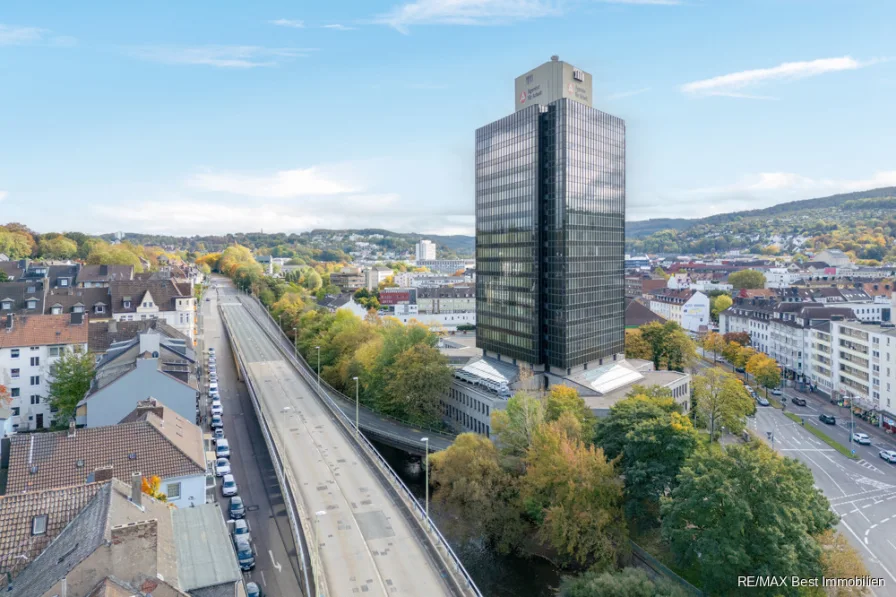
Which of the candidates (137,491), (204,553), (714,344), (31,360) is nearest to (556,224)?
(714,344)

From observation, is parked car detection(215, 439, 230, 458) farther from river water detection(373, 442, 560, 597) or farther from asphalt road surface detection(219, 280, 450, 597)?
river water detection(373, 442, 560, 597)

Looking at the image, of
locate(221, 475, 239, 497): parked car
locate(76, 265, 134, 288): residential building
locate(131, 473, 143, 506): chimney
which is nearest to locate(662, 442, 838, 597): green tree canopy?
locate(131, 473, 143, 506): chimney

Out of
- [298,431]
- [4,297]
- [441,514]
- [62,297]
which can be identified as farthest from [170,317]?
[441,514]

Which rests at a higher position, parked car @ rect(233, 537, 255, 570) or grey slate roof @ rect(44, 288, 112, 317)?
grey slate roof @ rect(44, 288, 112, 317)

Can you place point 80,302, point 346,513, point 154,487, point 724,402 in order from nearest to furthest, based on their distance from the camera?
point 154,487, point 346,513, point 724,402, point 80,302

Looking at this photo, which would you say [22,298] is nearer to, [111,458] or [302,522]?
[111,458]

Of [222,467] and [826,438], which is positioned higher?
[222,467]
